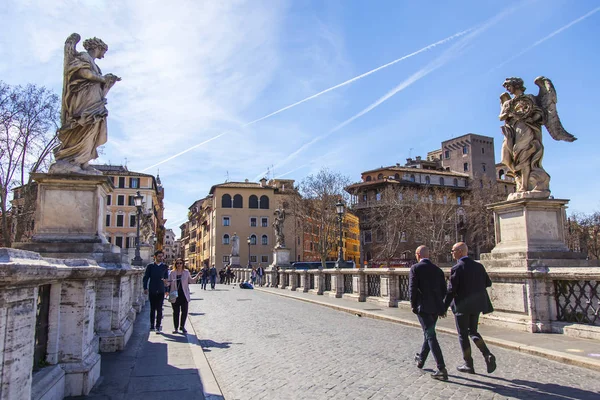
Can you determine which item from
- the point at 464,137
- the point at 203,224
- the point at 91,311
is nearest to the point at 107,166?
the point at 203,224

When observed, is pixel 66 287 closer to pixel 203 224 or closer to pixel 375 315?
pixel 375 315

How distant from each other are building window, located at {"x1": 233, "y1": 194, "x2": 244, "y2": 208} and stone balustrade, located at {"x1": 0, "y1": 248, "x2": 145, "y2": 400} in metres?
70.3

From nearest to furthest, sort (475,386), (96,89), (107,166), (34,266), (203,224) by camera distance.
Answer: (34,266), (475,386), (96,89), (107,166), (203,224)

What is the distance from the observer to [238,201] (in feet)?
255

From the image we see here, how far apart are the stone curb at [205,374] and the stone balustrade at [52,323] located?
4.07 ft

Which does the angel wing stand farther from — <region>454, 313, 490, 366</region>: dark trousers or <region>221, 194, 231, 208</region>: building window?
<region>221, 194, 231, 208</region>: building window

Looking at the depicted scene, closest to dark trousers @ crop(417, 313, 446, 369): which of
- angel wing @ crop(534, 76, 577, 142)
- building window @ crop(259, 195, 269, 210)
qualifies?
angel wing @ crop(534, 76, 577, 142)

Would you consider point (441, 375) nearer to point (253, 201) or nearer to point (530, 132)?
point (530, 132)

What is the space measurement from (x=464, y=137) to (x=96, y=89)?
96.8m

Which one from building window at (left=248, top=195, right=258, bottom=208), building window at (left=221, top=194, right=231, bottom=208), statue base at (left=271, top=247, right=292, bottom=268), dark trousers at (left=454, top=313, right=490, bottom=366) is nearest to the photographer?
dark trousers at (left=454, top=313, right=490, bottom=366)

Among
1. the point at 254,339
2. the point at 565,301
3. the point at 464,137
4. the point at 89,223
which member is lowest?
the point at 254,339

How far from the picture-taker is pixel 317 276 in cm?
2495

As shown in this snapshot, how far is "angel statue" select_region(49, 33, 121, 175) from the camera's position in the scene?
23.3 ft

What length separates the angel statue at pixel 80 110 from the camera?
7098mm
